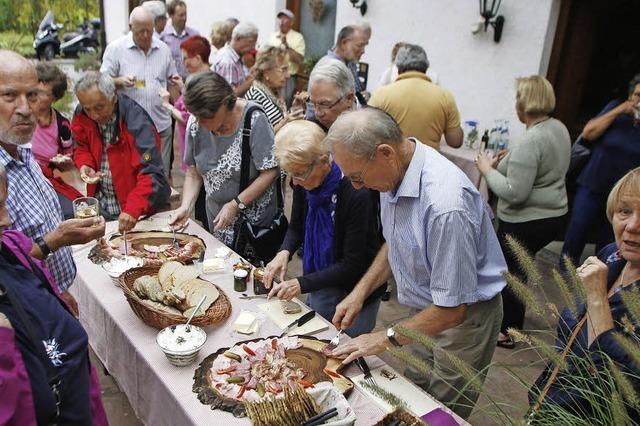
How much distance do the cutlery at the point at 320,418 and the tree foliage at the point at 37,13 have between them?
35.5 feet

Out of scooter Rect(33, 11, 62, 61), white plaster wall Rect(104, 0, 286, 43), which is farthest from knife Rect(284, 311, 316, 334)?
scooter Rect(33, 11, 62, 61)

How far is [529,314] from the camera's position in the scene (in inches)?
168

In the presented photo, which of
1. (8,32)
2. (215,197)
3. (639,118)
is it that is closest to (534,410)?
(215,197)

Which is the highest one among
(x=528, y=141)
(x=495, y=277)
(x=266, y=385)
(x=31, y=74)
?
(x=31, y=74)

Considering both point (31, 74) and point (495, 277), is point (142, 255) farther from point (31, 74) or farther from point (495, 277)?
point (495, 277)

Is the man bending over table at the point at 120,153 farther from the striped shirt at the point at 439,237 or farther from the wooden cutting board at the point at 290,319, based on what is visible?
the striped shirt at the point at 439,237

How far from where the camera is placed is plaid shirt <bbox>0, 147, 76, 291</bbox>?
83.8 inches

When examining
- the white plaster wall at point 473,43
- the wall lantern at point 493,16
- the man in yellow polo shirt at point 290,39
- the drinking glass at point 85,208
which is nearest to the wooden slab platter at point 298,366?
the drinking glass at point 85,208

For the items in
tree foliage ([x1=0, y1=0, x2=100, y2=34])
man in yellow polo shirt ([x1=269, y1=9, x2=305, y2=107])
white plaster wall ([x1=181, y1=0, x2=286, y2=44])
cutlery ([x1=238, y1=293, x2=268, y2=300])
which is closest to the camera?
cutlery ([x1=238, y1=293, x2=268, y2=300])

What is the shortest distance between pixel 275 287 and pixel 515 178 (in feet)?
6.17

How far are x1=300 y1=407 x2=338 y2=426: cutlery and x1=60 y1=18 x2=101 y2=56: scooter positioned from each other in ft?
35.2

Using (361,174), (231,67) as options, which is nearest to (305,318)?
(361,174)

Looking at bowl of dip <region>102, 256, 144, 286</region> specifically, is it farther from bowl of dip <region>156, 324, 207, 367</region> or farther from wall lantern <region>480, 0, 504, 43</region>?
wall lantern <region>480, 0, 504, 43</region>

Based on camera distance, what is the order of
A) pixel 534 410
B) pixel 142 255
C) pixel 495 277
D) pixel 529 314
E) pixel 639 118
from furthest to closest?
1. pixel 529 314
2. pixel 639 118
3. pixel 142 255
4. pixel 495 277
5. pixel 534 410
